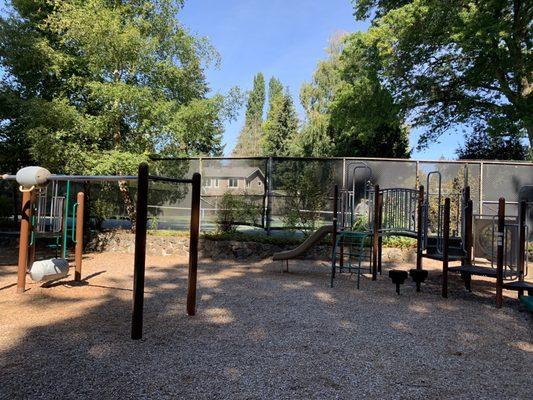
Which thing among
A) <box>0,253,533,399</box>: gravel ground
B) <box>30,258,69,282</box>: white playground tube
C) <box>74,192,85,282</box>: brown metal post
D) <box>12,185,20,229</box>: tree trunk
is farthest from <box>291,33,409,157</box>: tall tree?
<box>30,258,69,282</box>: white playground tube

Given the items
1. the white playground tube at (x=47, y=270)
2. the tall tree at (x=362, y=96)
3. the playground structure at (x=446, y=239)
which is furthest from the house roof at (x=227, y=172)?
the tall tree at (x=362, y=96)

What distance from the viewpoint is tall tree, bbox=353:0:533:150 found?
13.5m

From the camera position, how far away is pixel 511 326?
15.8 feet

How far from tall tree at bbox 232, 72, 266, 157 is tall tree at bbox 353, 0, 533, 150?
3322cm

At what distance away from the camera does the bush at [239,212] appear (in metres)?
11.1

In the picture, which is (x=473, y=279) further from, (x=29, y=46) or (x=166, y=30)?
(x=29, y=46)

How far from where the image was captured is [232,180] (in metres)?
11.8

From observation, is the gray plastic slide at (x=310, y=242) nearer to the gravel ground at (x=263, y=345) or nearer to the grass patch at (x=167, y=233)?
the gravel ground at (x=263, y=345)

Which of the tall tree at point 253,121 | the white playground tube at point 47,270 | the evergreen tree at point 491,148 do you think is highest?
the tall tree at point 253,121

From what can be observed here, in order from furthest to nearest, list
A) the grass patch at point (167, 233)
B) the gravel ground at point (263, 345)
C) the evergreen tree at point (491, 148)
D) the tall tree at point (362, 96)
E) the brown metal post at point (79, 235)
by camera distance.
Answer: the evergreen tree at point (491, 148) < the tall tree at point (362, 96) < the grass patch at point (167, 233) < the brown metal post at point (79, 235) < the gravel ground at point (263, 345)

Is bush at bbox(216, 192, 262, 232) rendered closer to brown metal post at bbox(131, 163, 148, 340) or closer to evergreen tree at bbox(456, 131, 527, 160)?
brown metal post at bbox(131, 163, 148, 340)

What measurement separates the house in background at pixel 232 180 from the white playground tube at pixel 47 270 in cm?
569

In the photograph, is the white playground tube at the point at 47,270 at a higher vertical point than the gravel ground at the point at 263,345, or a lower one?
higher

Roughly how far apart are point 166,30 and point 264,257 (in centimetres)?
661
